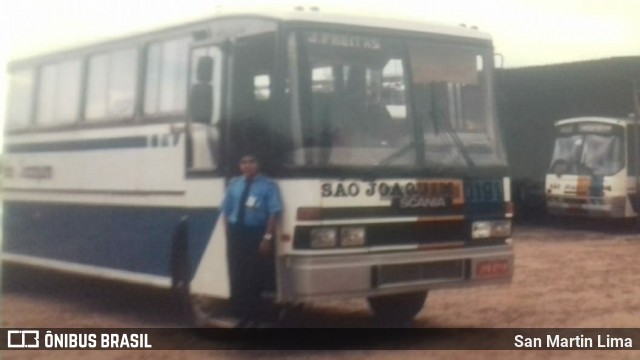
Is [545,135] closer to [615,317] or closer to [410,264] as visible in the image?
[615,317]

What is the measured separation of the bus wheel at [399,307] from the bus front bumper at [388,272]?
75cm

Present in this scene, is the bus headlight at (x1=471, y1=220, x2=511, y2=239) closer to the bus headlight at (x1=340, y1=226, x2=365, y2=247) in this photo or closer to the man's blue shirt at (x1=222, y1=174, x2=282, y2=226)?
the bus headlight at (x1=340, y1=226, x2=365, y2=247)

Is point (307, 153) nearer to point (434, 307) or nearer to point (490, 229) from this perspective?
point (490, 229)

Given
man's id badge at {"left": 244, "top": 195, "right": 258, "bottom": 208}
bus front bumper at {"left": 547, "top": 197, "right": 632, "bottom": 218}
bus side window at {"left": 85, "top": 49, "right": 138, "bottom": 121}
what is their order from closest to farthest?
man's id badge at {"left": 244, "top": 195, "right": 258, "bottom": 208}
bus side window at {"left": 85, "top": 49, "right": 138, "bottom": 121}
bus front bumper at {"left": 547, "top": 197, "right": 632, "bottom": 218}

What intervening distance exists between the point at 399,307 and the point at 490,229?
1015 mm

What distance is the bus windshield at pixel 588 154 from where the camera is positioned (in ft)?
56.1

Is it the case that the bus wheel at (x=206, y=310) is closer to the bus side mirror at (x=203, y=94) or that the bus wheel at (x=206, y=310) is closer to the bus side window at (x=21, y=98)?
the bus side mirror at (x=203, y=94)

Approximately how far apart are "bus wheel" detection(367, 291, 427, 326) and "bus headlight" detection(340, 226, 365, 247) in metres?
1.40

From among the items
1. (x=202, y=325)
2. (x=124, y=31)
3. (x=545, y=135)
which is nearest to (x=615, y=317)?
(x=202, y=325)

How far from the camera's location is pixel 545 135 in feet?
62.4

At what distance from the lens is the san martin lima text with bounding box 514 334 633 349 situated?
21.3ft

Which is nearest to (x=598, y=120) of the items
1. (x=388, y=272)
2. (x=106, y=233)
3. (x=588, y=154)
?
(x=588, y=154)

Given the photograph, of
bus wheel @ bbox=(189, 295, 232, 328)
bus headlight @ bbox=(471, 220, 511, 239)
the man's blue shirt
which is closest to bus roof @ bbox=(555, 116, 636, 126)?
bus headlight @ bbox=(471, 220, 511, 239)

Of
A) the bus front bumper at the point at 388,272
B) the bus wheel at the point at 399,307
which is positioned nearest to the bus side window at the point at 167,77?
the bus front bumper at the point at 388,272
